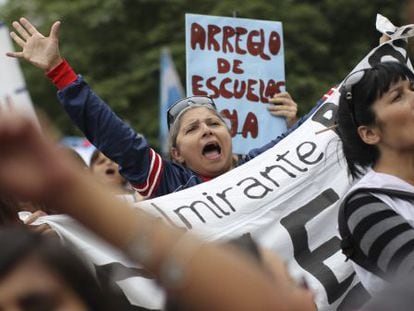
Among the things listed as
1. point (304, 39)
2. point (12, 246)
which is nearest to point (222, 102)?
point (12, 246)

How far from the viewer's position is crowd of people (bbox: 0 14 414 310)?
54.2 inches

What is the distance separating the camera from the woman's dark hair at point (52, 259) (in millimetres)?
1637

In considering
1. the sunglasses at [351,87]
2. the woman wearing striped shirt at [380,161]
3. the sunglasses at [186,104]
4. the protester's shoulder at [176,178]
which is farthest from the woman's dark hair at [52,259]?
the sunglasses at [186,104]

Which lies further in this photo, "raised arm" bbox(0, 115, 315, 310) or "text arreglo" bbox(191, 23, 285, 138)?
"text arreglo" bbox(191, 23, 285, 138)

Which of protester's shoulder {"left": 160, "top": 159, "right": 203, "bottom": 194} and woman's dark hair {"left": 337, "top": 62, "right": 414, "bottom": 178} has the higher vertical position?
woman's dark hair {"left": 337, "top": 62, "right": 414, "bottom": 178}

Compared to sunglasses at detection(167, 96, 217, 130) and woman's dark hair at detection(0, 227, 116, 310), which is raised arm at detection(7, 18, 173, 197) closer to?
sunglasses at detection(167, 96, 217, 130)

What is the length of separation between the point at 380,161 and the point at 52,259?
5.58ft

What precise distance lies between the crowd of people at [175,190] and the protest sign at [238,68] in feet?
0.46

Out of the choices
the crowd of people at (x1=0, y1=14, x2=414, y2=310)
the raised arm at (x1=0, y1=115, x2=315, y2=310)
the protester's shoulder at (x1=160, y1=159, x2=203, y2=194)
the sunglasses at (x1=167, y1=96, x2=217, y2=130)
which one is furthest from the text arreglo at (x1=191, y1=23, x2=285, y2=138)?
the raised arm at (x1=0, y1=115, x2=315, y2=310)

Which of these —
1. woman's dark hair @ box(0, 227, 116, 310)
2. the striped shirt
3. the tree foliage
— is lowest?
the tree foliage

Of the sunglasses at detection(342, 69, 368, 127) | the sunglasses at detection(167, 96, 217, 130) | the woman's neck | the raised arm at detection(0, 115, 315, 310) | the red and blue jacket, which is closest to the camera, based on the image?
the raised arm at detection(0, 115, 315, 310)

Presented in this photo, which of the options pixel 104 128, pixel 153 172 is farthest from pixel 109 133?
pixel 153 172

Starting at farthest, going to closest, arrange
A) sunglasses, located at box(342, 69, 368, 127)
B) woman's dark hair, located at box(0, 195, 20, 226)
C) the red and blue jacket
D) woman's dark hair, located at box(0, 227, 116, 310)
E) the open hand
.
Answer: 1. the open hand
2. the red and blue jacket
3. sunglasses, located at box(342, 69, 368, 127)
4. woman's dark hair, located at box(0, 195, 20, 226)
5. woman's dark hair, located at box(0, 227, 116, 310)

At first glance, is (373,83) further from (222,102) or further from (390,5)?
(390,5)
